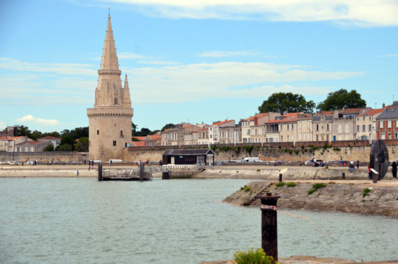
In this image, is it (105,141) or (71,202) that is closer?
(71,202)

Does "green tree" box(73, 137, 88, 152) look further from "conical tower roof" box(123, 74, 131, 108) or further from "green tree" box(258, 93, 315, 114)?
"green tree" box(258, 93, 315, 114)

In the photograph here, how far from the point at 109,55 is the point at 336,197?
78182 mm

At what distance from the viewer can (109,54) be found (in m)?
105

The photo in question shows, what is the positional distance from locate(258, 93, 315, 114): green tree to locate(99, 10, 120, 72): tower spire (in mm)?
31970

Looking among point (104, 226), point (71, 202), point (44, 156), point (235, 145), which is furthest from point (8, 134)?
point (104, 226)

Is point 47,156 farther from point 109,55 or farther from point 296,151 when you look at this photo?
point 296,151

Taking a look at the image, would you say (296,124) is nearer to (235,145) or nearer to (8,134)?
(235,145)

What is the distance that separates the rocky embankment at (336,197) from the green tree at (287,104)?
8494cm

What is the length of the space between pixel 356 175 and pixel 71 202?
22945 millimetres

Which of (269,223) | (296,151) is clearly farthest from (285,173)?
(269,223)

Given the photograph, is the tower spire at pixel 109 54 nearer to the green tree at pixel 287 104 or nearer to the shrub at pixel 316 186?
the green tree at pixel 287 104

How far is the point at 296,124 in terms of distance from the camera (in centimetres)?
9525

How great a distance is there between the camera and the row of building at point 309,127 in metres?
83.0

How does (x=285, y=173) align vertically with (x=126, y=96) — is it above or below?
below
